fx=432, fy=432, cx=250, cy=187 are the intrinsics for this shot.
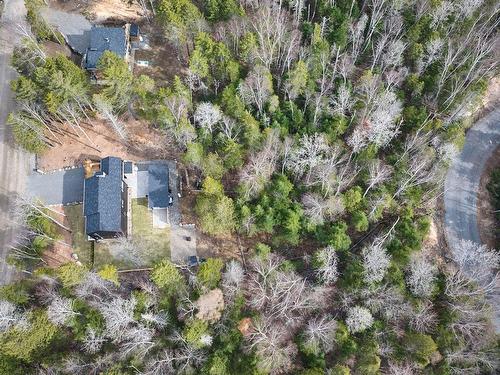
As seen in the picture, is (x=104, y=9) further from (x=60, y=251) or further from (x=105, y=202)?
(x=60, y=251)

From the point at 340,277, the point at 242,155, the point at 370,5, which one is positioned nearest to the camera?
the point at 340,277

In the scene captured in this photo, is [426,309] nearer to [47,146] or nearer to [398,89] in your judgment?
[398,89]

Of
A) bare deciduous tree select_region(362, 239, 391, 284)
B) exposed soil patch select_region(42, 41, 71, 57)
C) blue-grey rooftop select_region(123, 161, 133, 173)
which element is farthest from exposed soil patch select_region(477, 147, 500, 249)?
exposed soil patch select_region(42, 41, 71, 57)

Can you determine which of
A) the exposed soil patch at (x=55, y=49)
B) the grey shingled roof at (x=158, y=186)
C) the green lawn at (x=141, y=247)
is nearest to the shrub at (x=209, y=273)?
the green lawn at (x=141, y=247)

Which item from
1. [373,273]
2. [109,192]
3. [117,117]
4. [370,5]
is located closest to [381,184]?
[373,273]

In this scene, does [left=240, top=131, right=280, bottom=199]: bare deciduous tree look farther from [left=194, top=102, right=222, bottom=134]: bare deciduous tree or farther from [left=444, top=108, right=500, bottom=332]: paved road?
[left=444, top=108, right=500, bottom=332]: paved road

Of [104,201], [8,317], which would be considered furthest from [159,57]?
[8,317]
